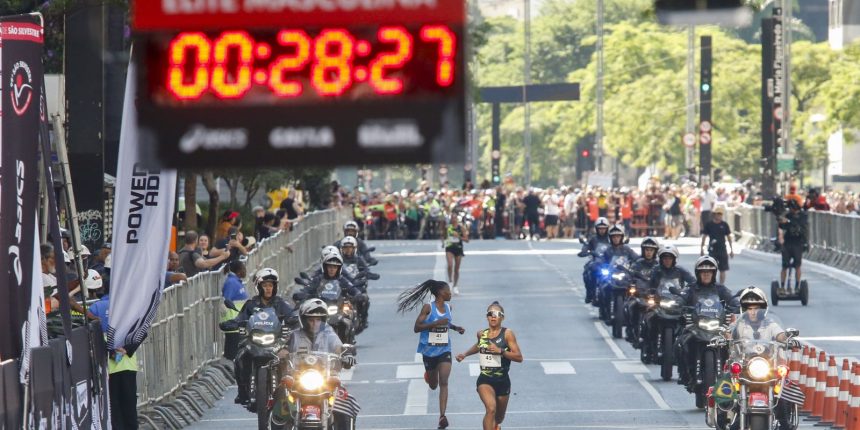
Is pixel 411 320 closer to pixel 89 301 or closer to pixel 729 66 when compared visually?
pixel 89 301

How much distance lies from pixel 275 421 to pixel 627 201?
46.9 meters

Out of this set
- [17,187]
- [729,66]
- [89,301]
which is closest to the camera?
[17,187]

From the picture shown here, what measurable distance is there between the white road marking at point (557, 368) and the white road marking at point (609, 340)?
1.22 m

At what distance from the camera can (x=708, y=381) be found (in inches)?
897

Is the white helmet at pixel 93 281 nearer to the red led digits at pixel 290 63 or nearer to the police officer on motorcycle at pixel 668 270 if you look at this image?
the police officer on motorcycle at pixel 668 270

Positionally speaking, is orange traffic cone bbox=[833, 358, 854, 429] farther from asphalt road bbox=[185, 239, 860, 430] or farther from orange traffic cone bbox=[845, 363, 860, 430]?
asphalt road bbox=[185, 239, 860, 430]

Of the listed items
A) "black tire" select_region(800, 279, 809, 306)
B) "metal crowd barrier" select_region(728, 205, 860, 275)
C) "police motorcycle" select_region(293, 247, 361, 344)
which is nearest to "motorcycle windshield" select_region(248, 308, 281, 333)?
"police motorcycle" select_region(293, 247, 361, 344)

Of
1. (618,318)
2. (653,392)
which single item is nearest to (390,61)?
(653,392)

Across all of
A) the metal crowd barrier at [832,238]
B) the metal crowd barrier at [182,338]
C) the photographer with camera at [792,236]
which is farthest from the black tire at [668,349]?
the metal crowd barrier at [832,238]

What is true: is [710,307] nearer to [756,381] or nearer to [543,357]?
[756,381]

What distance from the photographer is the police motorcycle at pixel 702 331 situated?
23.0m

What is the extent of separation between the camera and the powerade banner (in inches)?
707

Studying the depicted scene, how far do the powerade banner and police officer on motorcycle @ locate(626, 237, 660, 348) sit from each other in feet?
40.4

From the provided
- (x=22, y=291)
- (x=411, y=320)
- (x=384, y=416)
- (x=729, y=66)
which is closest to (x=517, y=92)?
(x=729, y=66)
